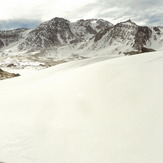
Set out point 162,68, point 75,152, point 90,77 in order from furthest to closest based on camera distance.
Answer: point 90,77 → point 162,68 → point 75,152

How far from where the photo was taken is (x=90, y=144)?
6.37m

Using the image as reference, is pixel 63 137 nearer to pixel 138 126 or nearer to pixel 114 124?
pixel 114 124

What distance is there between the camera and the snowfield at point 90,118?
19.7ft

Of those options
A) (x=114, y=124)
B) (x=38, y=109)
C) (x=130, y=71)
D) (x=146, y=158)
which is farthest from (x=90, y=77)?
(x=146, y=158)

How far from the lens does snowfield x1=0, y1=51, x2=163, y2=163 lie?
6.00m

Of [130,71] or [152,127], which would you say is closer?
[152,127]

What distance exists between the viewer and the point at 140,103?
762cm

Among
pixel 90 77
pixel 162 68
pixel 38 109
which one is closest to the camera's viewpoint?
pixel 38 109

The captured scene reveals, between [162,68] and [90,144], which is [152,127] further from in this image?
[162,68]

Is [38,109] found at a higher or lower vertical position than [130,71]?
lower

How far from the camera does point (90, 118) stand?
752cm

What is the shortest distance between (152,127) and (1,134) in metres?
4.24

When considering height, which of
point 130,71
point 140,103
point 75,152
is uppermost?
point 130,71

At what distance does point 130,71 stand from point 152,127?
3.87m
